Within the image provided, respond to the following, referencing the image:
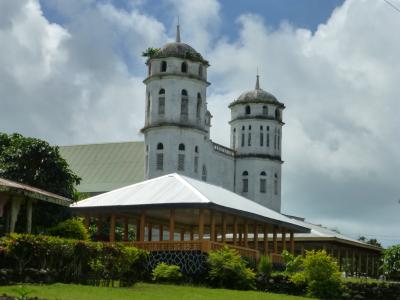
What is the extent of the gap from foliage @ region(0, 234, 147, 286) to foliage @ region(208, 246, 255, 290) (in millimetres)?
3655

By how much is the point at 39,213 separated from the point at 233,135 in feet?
140

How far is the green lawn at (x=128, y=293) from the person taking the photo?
18767 millimetres

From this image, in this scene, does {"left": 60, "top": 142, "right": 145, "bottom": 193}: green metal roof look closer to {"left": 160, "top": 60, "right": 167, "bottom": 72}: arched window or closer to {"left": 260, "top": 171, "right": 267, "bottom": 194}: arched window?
{"left": 260, "top": 171, "right": 267, "bottom": 194}: arched window

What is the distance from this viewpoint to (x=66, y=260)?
74.0 ft

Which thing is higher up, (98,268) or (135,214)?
(135,214)

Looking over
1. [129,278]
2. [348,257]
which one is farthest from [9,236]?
[348,257]

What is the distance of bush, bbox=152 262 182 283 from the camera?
28469mm

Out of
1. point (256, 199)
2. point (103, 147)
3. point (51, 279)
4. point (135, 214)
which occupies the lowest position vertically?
point (51, 279)

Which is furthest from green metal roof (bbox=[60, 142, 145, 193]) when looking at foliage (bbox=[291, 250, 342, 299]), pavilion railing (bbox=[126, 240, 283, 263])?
foliage (bbox=[291, 250, 342, 299])

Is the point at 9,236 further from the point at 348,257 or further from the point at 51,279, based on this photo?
the point at 348,257

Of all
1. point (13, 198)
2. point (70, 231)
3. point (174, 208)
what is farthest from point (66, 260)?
point (174, 208)

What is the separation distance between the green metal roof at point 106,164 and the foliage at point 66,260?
159ft

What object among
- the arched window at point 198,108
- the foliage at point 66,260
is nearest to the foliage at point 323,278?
the foliage at point 66,260

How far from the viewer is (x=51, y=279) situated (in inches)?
850
